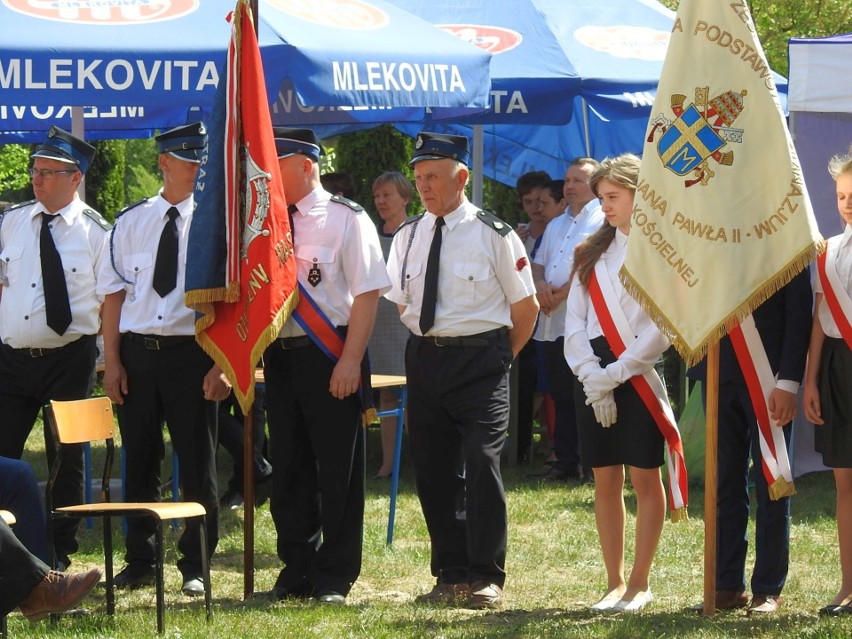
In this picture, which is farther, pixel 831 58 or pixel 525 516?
pixel 525 516

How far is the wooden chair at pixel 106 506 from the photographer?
575cm

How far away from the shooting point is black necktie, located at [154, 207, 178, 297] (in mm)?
6711

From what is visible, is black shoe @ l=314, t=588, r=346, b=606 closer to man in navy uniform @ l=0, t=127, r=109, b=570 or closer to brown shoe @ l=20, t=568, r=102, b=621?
brown shoe @ l=20, t=568, r=102, b=621

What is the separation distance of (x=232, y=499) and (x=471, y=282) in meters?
3.49

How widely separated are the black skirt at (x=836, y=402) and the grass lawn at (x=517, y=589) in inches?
27.0

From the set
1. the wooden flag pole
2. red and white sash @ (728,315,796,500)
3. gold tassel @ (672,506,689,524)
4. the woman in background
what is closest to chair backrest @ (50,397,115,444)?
gold tassel @ (672,506,689,524)

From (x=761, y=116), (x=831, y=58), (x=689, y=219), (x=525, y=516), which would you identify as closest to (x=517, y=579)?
(x=525, y=516)

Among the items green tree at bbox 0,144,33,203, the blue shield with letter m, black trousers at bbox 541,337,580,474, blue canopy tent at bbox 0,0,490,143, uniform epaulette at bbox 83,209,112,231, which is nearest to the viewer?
the blue shield with letter m

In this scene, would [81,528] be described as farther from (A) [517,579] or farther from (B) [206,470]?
(A) [517,579]

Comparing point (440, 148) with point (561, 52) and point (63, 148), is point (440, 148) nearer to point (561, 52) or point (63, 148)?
point (63, 148)

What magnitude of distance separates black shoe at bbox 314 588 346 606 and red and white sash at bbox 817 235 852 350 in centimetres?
249

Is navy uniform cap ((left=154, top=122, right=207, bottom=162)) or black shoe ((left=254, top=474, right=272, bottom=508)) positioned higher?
navy uniform cap ((left=154, top=122, right=207, bottom=162))

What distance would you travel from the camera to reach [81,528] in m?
8.61

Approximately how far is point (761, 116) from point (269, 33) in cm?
283
